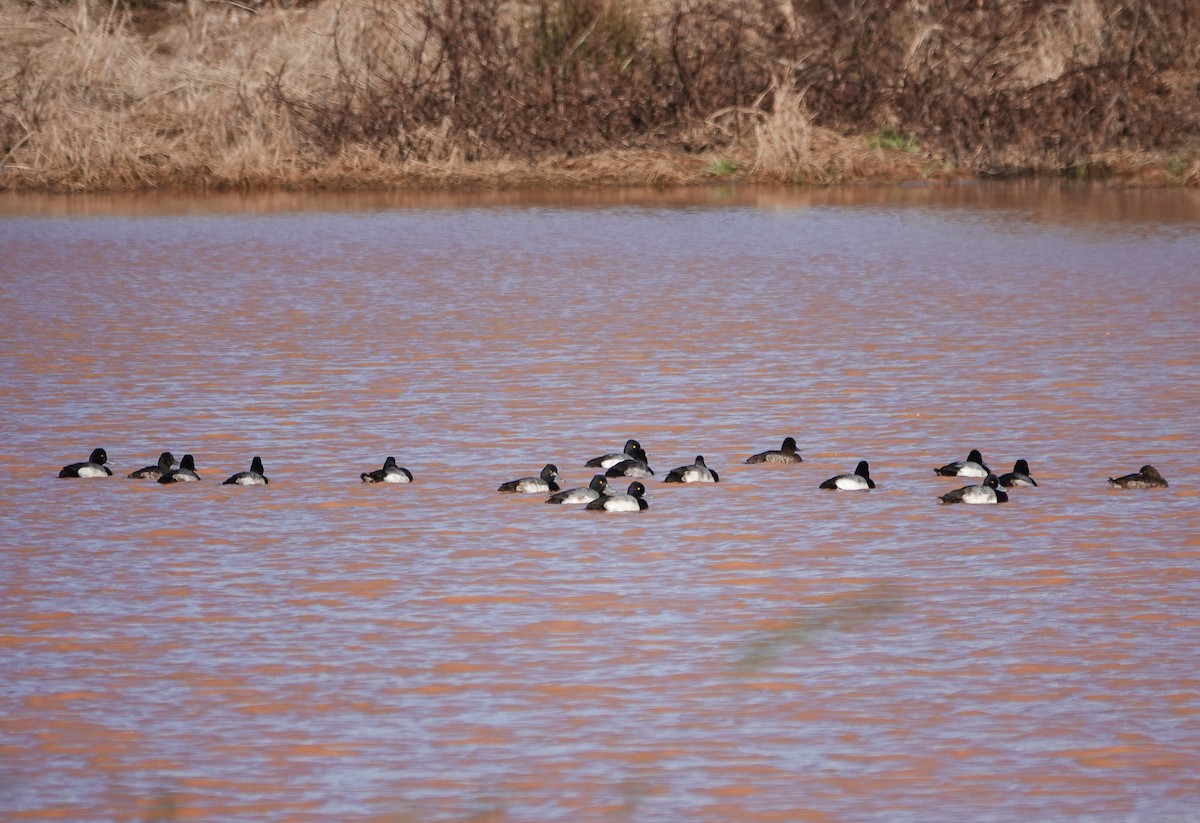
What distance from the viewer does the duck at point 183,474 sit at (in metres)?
11.3

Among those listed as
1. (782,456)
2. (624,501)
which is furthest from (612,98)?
(624,501)

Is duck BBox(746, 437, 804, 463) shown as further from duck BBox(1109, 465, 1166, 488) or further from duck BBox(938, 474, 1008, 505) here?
duck BBox(1109, 465, 1166, 488)

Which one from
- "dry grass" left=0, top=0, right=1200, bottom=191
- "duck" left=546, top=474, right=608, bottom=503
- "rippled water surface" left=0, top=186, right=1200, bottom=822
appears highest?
"dry grass" left=0, top=0, right=1200, bottom=191

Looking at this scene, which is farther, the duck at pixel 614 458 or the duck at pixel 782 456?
the duck at pixel 782 456

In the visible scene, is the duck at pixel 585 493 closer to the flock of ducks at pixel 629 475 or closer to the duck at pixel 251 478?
the flock of ducks at pixel 629 475

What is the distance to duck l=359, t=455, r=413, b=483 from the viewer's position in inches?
439

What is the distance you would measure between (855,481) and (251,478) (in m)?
3.34

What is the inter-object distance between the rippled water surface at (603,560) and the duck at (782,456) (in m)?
0.11

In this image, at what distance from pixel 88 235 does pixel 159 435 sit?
539 inches

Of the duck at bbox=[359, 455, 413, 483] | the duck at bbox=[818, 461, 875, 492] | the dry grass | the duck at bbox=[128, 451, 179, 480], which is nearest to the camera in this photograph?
the duck at bbox=[818, 461, 875, 492]

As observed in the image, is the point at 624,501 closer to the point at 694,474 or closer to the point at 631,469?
the point at 631,469

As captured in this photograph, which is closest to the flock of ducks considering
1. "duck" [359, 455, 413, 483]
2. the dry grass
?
"duck" [359, 455, 413, 483]

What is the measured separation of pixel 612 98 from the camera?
106 ft

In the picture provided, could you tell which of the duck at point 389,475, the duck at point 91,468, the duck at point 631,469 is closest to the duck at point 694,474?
the duck at point 631,469
